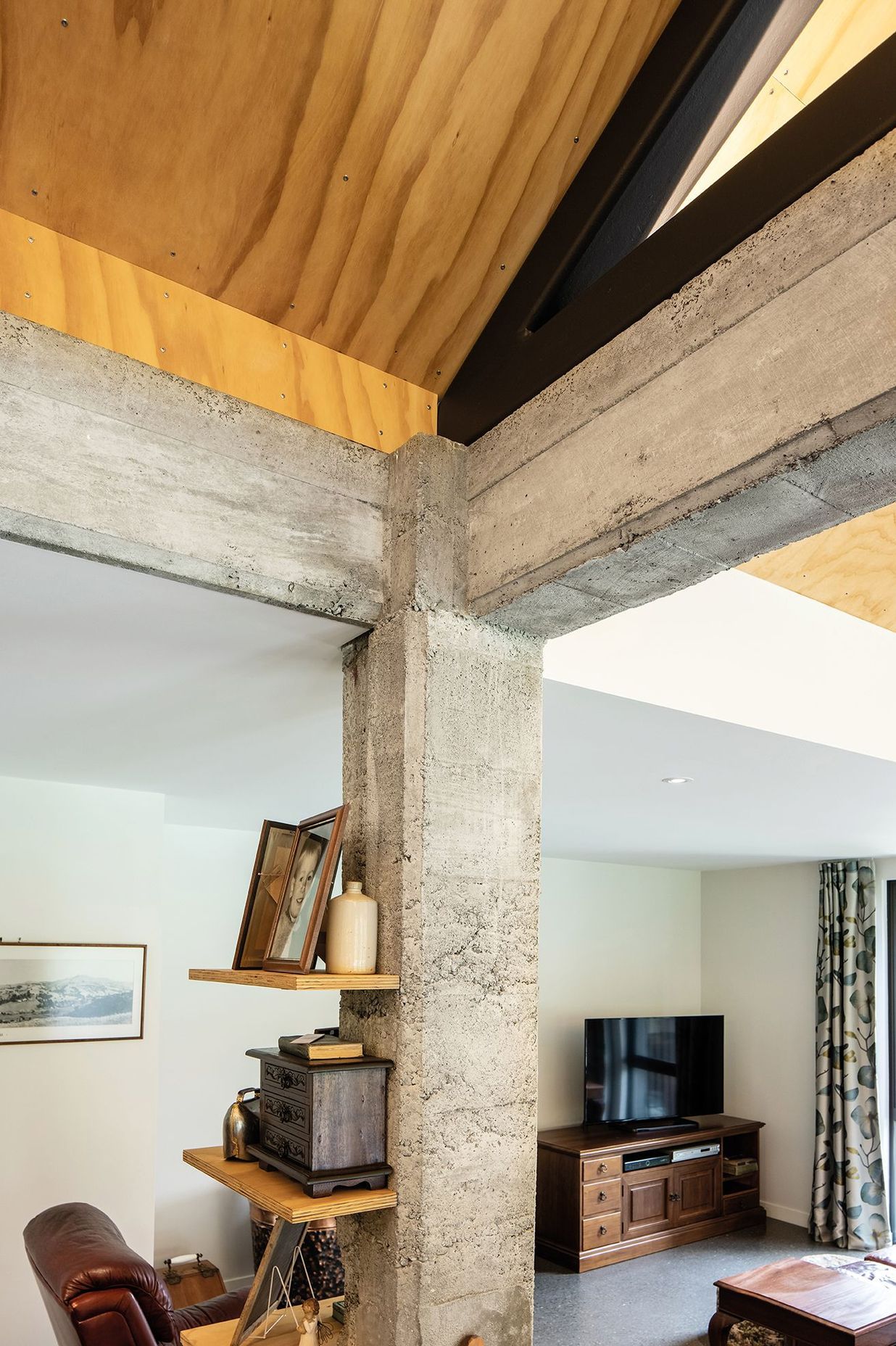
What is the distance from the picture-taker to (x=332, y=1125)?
1675 mm

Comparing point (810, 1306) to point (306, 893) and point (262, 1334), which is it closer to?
point (262, 1334)

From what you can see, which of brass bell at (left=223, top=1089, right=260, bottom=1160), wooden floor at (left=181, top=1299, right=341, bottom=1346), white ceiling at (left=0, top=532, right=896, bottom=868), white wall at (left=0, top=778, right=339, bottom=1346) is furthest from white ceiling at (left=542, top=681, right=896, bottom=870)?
white wall at (left=0, top=778, right=339, bottom=1346)

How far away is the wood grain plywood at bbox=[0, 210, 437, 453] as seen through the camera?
1675mm

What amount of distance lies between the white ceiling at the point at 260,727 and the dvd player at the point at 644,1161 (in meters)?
2.56

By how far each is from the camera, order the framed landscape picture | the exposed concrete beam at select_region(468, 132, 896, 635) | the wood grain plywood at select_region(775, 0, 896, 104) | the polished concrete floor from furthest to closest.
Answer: the polished concrete floor
the framed landscape picture
the wood grain plywood at select_region(775, 0, 896, 104)
the exposed concrete beam at select_region(468, 132, 896, 635)

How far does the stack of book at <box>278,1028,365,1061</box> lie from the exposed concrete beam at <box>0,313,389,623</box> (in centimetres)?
76

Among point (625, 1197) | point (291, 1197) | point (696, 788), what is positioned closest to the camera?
point (291, 1197)

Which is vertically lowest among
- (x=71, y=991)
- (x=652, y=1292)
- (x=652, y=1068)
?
(x=652, y=1292)

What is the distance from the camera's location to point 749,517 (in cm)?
147

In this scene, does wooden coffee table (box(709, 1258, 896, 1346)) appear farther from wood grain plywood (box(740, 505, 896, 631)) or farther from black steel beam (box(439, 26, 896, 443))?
black steel beam (box(439, 26, 896, 443))

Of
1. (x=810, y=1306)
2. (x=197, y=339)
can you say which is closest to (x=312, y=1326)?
(x=197, y=339)

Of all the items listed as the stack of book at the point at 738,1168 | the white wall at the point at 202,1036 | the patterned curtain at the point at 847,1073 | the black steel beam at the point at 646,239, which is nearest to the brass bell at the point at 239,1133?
the black steel beam at the point at 646,239

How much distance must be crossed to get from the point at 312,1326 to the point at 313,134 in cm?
204

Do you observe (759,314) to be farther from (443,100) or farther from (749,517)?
(443,100)
